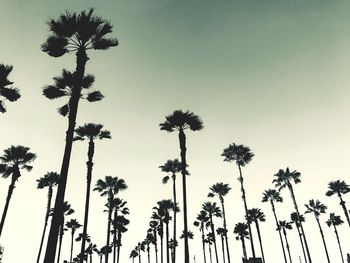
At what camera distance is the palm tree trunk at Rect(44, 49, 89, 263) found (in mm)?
11603

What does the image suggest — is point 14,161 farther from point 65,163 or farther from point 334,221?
point 334,221

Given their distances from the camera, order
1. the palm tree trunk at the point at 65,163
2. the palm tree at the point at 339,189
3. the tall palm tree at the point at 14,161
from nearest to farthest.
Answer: the palm tree trunk at the point at 65,163
the tall palm tree at the point at 14,161
the palm tree at the point at 339,189

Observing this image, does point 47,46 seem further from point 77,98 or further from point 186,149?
point 186,149

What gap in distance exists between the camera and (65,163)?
13375 millimetres

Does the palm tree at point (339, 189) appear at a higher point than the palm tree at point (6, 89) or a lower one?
higher

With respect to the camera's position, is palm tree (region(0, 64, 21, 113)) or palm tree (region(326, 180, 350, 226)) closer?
palm tree (region(0, 64, 21, 113))

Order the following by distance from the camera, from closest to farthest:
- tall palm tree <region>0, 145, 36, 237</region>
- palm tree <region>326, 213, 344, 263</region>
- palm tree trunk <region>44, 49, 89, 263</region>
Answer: palm tree trunk <region>44, 49, 89, 263</region> < tall palm tree <region>0, 145, 36, 237</region> < palm tree <region>326, 213, 344, 263</region>

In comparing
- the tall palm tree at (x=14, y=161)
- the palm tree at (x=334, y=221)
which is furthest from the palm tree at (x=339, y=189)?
the tall palm tree at (x=14, y=161)

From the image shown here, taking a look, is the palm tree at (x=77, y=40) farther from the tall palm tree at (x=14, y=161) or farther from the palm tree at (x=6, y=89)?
the tall palm tree at (x=14, y=161)

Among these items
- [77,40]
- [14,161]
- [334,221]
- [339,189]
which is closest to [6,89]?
[77,40]

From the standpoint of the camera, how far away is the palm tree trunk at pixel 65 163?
11.6m

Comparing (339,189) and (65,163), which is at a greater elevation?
(339,189)

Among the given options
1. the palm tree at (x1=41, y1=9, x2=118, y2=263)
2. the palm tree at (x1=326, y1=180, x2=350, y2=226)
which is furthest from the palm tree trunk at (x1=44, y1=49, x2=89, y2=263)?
the palm tree at (x1=326, y1=180, x2=350, y2=226)

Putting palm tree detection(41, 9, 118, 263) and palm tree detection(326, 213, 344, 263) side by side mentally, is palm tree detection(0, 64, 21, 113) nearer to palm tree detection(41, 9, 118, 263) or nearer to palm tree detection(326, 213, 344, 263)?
palm tree detection(41, 9, 118, 263)
